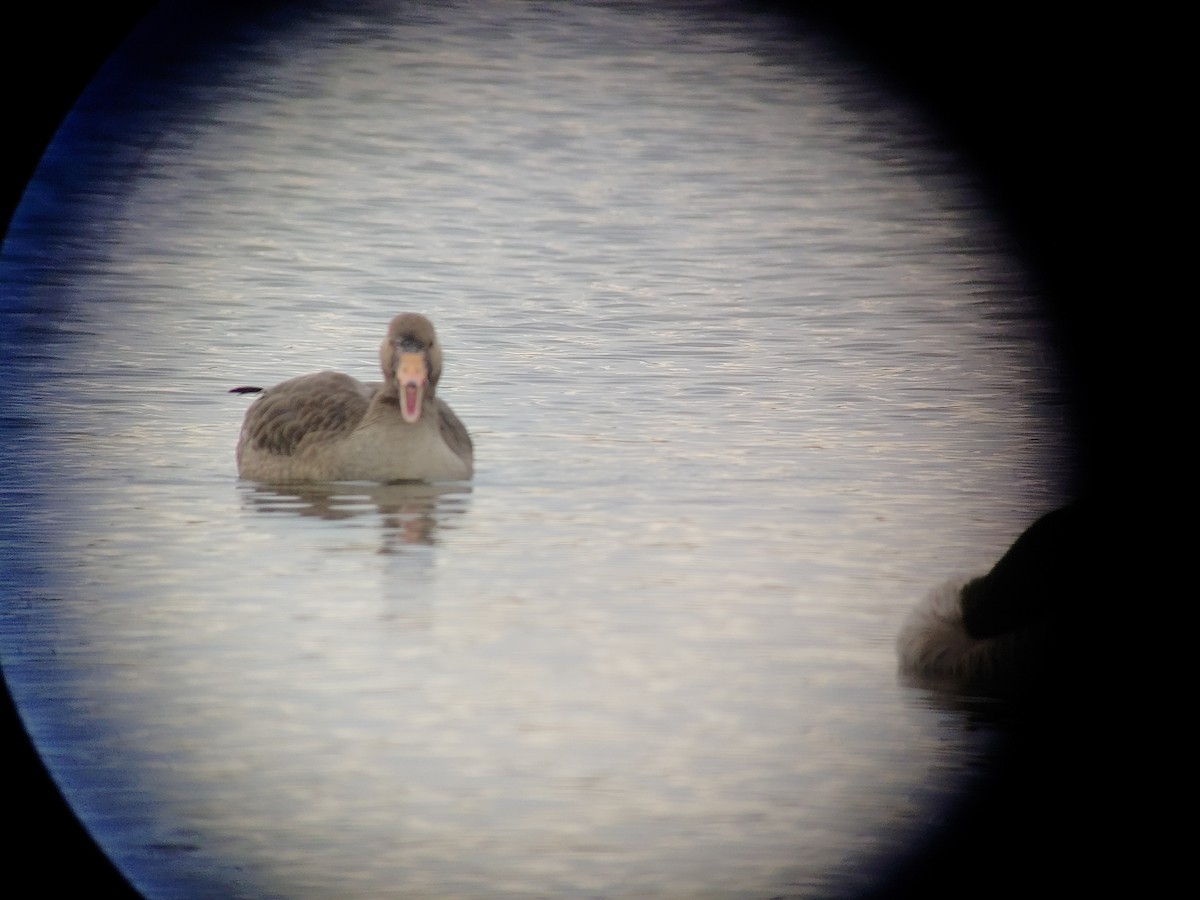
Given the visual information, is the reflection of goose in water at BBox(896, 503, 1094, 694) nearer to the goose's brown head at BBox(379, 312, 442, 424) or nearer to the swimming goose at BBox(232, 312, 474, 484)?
the swimming goose at BBox(232, 312, 474, 484)

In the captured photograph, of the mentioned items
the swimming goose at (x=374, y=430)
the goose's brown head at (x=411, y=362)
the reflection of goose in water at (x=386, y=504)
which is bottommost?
the reflection of goose in water at (x=386, y=504)

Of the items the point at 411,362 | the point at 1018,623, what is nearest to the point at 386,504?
the point at 411,362

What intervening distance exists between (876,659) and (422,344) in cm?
312

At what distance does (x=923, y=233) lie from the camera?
Answer: 924 centimetres

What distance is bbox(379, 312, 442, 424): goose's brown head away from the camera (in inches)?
290

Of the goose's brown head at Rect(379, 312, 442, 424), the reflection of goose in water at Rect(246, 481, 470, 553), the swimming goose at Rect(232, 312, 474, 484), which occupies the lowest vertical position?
the reflection of goose in water at Rect(246, 481, 470, 553)

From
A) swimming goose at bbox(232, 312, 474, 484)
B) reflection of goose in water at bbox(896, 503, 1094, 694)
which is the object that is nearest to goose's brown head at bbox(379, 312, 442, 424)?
swimming goose at bbox(232, 312, 474, 484)

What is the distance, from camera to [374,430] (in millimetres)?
7410

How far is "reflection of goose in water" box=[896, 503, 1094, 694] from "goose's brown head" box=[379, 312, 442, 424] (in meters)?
2.92

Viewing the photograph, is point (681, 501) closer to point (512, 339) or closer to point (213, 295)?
point (512, 339)

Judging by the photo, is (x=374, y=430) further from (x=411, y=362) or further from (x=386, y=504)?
(x=386, y=504)

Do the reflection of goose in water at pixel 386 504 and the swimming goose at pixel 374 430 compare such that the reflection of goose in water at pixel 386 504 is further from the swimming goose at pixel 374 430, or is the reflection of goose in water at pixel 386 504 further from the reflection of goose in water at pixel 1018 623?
the reflection of goose in water at pixel 1018 623

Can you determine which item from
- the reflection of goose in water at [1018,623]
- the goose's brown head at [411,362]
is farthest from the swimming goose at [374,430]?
the reflection of goose in water at [1018,623]

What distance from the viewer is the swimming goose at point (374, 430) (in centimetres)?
724
